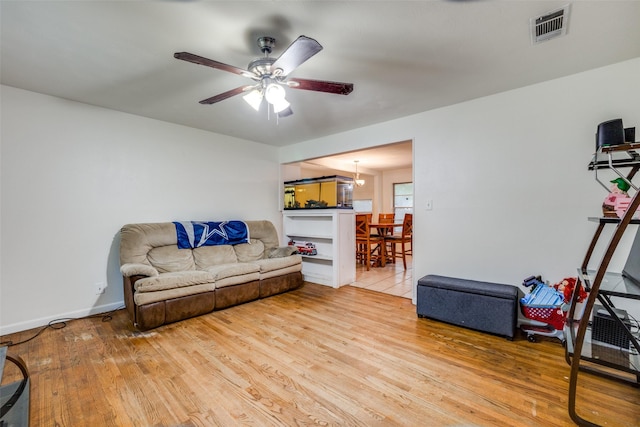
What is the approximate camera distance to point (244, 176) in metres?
4.57

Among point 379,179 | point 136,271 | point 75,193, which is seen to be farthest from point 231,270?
point 379,179

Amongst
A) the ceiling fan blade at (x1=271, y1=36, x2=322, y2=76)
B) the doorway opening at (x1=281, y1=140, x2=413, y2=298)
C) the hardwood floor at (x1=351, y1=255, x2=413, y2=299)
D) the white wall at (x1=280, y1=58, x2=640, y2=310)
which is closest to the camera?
the ceiling fan blade at (x1=271, y1=36, x2=322, y2=76)

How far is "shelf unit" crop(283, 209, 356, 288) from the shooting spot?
418cm

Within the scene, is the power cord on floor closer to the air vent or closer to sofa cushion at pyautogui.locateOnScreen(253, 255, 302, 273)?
sofa cushion at pyautogui.locateOnScreen(253, 255, 302, 273)

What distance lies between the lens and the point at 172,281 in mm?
2848

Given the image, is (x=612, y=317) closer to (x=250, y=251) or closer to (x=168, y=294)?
(x=168, y=294)

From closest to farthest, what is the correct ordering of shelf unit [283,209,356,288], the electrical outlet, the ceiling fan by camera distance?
the ceiling fan < the electrical outlet < shelf unit [283,209,356,288]

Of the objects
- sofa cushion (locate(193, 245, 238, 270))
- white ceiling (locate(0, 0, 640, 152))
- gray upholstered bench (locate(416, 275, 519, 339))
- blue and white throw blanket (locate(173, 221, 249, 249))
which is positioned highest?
white ceiling (locate(0, 0, 640, 152))

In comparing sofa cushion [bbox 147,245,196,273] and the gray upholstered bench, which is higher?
sofa cushion [bbox 147,245,196,273]

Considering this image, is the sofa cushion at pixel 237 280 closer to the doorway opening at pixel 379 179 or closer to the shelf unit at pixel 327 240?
the shelf unit at pixel 327 240

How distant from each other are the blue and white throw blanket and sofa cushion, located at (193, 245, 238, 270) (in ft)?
0.23

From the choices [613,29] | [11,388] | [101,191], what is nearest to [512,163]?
[613,29]

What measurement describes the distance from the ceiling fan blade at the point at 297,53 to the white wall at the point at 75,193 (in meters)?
2.56

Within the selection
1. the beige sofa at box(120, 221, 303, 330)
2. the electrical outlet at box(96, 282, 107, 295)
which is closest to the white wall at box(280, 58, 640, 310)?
the beige sofa at box(120, 221, 303, 330)
